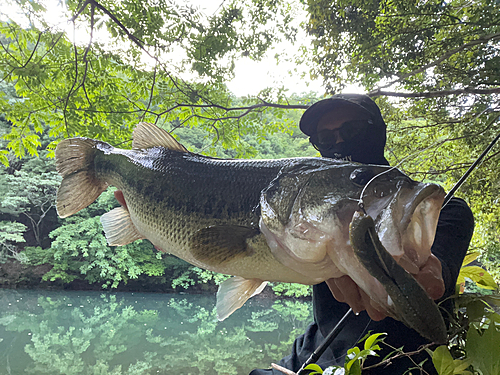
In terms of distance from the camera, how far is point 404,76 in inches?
125

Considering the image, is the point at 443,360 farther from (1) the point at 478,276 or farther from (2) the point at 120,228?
(2) the point at 120,228

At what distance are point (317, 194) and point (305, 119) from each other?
2.07ft

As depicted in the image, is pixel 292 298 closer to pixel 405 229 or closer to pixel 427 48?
pixel 427 48

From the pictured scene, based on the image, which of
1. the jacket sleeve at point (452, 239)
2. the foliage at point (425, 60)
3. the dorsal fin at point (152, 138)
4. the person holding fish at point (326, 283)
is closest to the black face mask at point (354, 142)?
the person holding fish at point (326, 283)

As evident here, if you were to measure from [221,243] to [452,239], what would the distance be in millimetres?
814

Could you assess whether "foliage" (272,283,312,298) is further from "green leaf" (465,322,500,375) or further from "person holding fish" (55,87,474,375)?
"green leaf" (465,322,500,375)

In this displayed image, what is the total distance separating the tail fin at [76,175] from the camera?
1311 millimetres

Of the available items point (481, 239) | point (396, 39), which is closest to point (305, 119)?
point (396, 39)

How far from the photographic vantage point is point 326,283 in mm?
992

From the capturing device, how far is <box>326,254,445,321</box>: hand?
0.62m

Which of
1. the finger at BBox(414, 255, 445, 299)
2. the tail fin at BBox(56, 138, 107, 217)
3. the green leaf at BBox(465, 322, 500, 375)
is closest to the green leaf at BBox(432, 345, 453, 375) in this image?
the green leaf at BBox(465, 322, 500, 375)

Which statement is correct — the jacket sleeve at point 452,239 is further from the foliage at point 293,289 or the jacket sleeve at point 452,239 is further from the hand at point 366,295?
the foliage at point 293,289

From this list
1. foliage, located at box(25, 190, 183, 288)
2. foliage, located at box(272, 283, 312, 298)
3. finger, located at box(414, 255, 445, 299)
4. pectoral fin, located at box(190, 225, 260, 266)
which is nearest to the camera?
finger, located at box(414, 255, 445, 299)

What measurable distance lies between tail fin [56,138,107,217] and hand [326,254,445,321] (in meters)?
1.09
